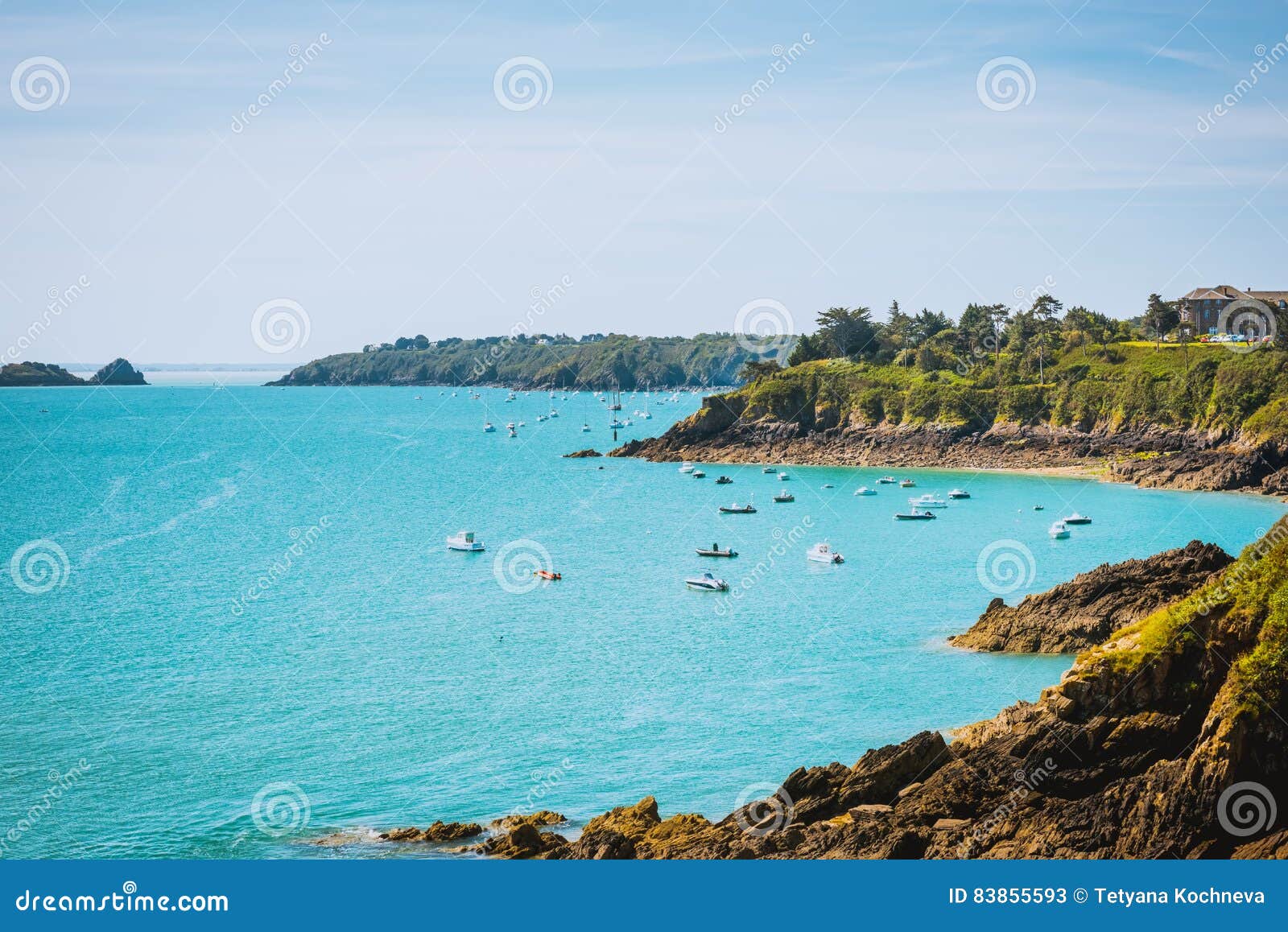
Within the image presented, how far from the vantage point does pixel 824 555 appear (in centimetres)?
6397

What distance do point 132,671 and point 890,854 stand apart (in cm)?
3076

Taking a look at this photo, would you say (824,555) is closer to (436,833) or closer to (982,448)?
(436,833)

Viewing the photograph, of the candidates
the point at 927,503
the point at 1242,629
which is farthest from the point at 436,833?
the point at 927,503

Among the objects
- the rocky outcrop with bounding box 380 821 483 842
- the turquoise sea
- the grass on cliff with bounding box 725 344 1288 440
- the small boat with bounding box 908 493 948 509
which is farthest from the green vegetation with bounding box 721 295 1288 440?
the rocky outcrop with bounding box 380 821 483 842

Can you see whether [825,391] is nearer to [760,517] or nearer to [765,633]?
[760,517]

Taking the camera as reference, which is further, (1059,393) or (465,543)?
(1059,393)

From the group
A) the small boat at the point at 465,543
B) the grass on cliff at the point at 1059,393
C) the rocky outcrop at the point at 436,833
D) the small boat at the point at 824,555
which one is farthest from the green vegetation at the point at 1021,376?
the rocky outcrop at the point at 436,833

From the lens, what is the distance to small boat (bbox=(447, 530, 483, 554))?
69688 millimetres

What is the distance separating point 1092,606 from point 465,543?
126ft

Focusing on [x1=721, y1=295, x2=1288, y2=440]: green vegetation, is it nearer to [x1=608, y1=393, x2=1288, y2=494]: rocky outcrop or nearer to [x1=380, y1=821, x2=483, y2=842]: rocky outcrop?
[x1=608, y1=393, x2=1288, y2=494]: rocky outcrop

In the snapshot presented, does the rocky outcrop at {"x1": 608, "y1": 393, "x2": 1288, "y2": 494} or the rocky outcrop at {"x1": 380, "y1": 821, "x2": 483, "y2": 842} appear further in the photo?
the rocky outcrop at {"x1": 608, "y1": 393, "x2": 1288, "y2": 494}

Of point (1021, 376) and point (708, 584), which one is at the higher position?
point (1021, 376)

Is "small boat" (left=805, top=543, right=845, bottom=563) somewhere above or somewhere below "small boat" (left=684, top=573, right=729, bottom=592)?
above

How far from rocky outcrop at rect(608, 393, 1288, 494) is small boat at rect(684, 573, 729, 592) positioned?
45188 mm
